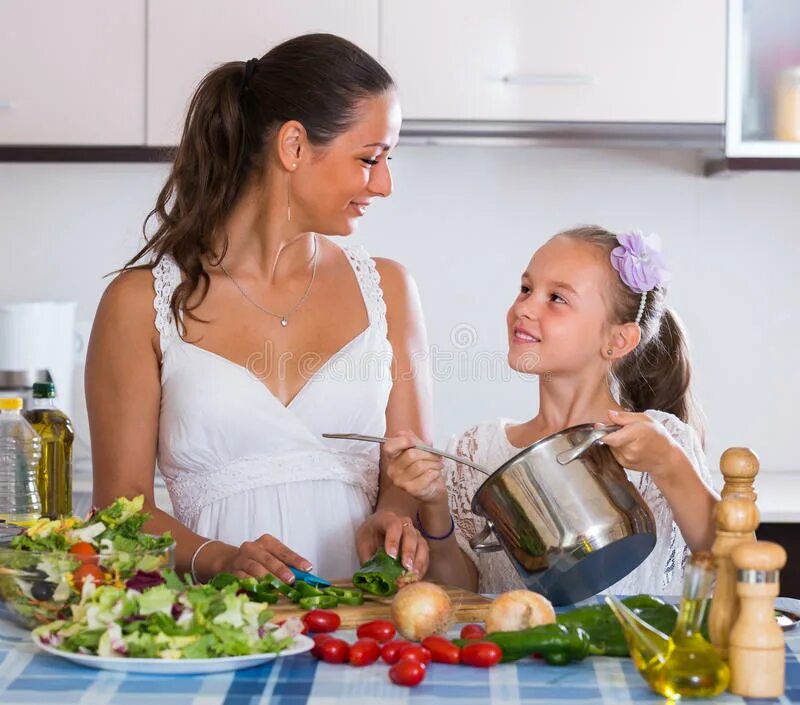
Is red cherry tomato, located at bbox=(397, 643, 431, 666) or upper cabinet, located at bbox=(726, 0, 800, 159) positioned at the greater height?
upper cabinet, located at bbox=(726, 0, 800, 159)

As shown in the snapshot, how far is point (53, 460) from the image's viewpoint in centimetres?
170

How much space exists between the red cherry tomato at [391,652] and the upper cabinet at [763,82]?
1.74 m

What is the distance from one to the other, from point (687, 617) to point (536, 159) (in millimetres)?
1921

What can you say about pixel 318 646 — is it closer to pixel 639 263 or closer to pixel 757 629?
pixel 757 629

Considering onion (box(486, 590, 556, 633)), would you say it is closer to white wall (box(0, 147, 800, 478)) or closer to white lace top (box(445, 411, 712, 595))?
white lace top (box(445, 411, 712, 595))

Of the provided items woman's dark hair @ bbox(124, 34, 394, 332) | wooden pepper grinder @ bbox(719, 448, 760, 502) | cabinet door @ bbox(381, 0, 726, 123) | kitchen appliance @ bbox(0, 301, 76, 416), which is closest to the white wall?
kitchen appliance @ bbox(0, 301, 76, 416)

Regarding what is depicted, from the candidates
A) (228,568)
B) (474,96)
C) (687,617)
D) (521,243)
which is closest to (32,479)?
(228,568)

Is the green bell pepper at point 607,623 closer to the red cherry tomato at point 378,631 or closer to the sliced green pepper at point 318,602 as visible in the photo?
the red cherry tomato at point 378,631

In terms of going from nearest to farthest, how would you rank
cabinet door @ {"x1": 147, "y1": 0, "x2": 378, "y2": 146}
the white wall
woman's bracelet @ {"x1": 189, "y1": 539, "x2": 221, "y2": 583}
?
woman's bracelet @ {"x1": 189, "y1": 539, "x2": 221, "y2": 583}
cabinet door @ {"x1": 147, "y1": 0, "x2": 378, "y2": 146}
the white wall

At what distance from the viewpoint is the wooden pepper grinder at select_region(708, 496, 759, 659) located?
105cm

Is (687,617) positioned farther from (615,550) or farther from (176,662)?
(176,662)

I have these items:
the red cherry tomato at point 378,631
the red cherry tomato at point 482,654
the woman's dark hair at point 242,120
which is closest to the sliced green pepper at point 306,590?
the red cherry tomato at point 378,631

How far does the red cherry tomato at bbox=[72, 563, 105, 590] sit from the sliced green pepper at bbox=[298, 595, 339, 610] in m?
0.23

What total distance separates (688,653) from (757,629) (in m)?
0.06
